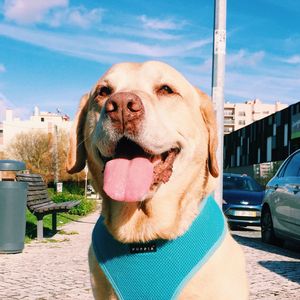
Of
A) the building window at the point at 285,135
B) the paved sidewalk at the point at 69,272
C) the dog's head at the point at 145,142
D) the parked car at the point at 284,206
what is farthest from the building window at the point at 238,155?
the dog's head at the point at 145,142

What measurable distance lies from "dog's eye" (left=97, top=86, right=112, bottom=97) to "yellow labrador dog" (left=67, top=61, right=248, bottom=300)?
0.5 inches

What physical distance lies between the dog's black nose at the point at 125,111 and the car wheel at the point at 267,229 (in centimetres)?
824

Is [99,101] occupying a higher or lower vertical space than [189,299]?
higher

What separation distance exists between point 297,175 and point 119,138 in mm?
6892

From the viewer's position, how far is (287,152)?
147 ft

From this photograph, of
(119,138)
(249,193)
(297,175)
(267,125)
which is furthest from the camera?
(267,125)

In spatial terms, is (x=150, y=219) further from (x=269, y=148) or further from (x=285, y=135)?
(x=269, y=148)

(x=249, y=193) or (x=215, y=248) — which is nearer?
(x=215, y=248)

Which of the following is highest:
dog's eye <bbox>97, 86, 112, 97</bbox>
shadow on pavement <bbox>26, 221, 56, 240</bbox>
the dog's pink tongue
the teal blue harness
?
dog's eye <bbox>97, 86, 112, 97</bbox>

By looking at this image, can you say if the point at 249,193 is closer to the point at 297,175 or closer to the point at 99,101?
the point at 297,175

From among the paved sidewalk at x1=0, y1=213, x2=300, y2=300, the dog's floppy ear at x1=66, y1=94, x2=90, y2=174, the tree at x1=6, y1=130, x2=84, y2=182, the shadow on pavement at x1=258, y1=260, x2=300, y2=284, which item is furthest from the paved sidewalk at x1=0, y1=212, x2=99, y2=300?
the tree at x1=6, y1=130, x2=84, y2=182

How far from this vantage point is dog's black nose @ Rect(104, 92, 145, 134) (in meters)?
2.66

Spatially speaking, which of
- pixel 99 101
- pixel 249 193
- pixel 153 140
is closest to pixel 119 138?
pixel 153 140

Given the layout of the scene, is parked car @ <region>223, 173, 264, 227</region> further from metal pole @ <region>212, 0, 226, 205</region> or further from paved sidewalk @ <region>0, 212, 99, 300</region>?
metal pole @ <region>212, 0, 226, 205</region>
